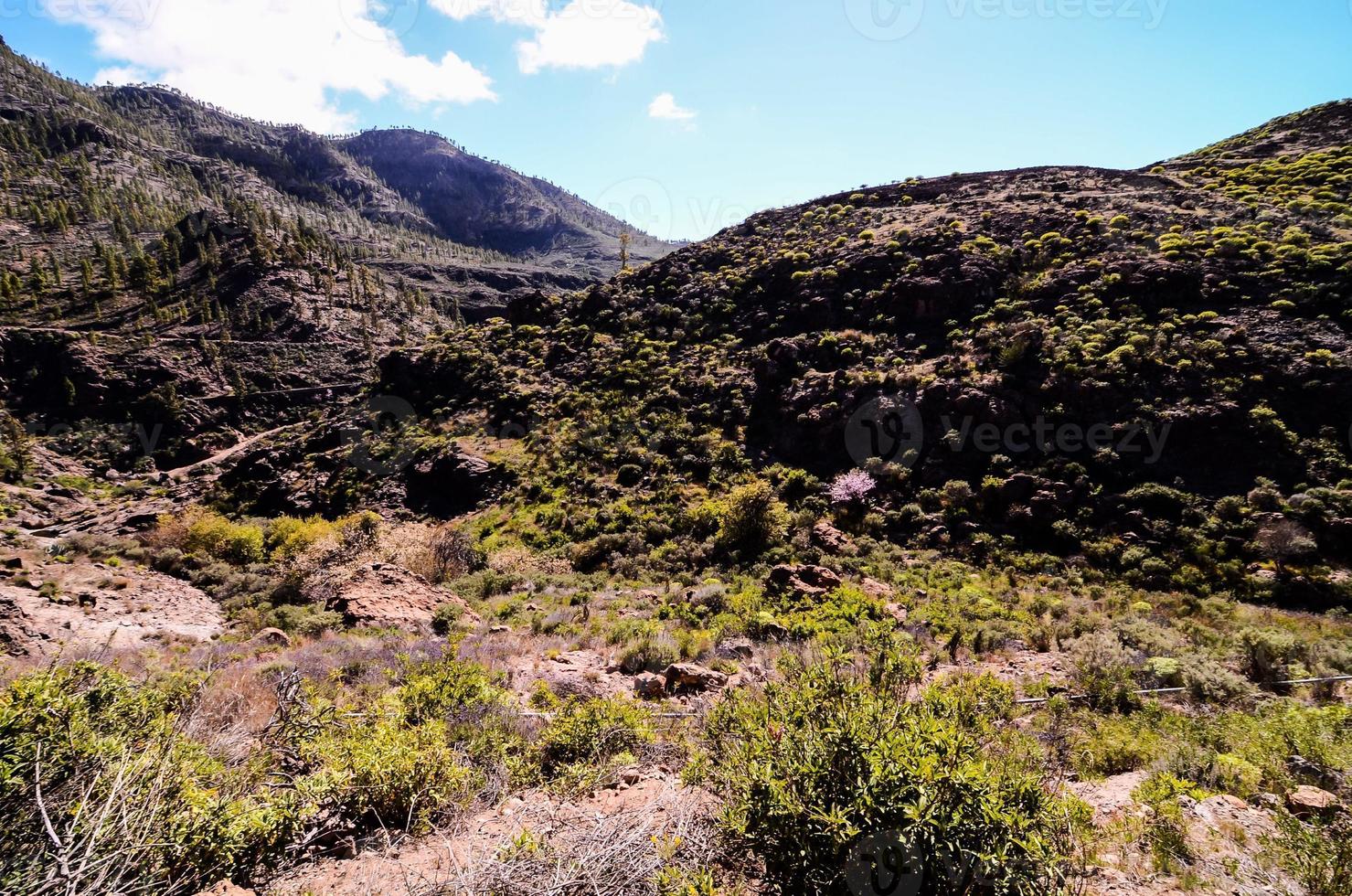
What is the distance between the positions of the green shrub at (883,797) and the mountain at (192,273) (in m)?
49.5

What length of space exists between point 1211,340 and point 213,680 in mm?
28983

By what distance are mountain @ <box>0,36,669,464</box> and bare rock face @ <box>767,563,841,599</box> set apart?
44.8 meters

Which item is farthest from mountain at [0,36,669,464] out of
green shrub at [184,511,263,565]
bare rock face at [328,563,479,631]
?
bare rock face at [328,563,479,631]

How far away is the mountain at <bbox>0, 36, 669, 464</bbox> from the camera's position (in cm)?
4056

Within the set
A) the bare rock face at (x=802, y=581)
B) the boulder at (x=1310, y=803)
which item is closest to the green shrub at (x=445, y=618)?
the bare rock face at (x=802, y=581)

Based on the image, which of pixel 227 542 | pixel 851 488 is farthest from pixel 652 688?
pixel 227 542

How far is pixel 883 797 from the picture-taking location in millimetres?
2924

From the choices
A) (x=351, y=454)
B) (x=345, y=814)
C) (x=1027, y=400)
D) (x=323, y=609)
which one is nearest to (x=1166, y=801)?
(x=345, y=814)

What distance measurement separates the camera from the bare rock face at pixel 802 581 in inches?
518

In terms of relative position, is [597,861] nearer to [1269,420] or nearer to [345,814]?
[345,814]

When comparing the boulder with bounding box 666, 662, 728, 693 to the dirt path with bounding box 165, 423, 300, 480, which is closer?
the boulder with bounding box 666, 662, 728, 693

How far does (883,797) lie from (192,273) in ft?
244

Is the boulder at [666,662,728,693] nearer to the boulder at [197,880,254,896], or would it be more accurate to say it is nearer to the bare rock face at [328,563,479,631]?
the boulder at [197,880,254,896]

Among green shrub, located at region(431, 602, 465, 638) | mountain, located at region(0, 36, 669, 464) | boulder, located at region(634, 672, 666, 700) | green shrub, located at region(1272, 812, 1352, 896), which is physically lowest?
green shrub, located at region(431, 602, 465, 638)
